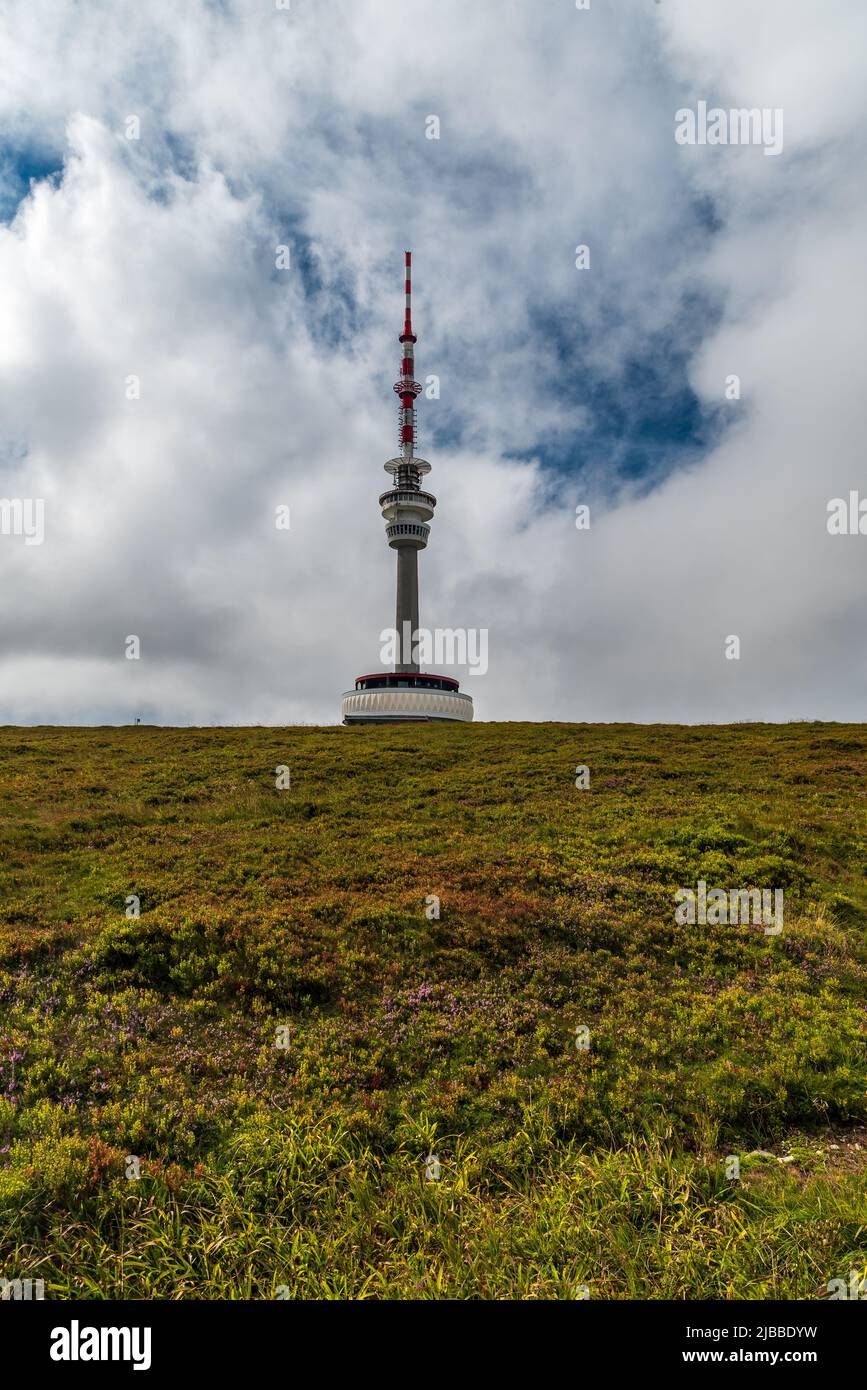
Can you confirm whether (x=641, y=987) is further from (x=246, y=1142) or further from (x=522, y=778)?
(x=522, y=778)

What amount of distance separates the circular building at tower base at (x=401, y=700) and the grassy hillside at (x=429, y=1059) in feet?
226

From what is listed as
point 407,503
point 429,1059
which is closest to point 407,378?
point 407,503

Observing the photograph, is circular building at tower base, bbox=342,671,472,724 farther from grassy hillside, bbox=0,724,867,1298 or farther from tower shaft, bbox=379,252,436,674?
grassy hillside, bbox=0,724,867,1298

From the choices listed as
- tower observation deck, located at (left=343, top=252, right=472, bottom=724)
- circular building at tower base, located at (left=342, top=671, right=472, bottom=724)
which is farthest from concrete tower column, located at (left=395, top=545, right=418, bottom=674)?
circular building at tower base, located at (left=342, top=671, right=472, bottom=724)

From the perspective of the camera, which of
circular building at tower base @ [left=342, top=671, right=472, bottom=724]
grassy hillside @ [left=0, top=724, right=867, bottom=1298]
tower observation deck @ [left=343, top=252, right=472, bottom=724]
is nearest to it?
grassy hillside @ [left=0, top=724, right=867, bottom=1298]

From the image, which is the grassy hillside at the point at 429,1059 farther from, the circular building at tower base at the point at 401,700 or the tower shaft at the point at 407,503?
the tower shaft at the point at 407,503

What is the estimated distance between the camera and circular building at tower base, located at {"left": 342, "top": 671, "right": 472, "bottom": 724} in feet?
291

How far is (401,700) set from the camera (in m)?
89.4

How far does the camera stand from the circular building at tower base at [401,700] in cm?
8869

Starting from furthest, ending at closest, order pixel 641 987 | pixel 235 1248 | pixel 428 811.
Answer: pixel 428 811 < pixel 641 987 < pixel 235 1248

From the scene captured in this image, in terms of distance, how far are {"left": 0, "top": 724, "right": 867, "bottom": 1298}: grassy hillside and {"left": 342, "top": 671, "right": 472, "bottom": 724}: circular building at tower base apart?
226 ft
